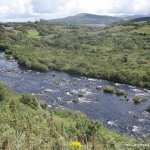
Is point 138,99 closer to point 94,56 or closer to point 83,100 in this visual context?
point 83,100

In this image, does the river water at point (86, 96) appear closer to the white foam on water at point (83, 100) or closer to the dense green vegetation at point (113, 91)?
the white foam on water at point (83, 100)

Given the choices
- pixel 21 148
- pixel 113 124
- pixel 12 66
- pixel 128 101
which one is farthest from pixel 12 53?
pixel 21 148

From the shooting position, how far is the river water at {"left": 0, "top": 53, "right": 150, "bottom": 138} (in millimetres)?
41531

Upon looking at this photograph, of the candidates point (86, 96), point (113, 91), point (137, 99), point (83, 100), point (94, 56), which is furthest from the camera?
point (94, 56)

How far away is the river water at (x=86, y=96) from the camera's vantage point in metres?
41.5

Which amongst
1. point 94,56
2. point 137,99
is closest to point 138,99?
point 137,99

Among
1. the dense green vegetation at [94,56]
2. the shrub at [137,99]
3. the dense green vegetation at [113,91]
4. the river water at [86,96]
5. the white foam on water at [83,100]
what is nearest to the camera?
the river water at [86,96]

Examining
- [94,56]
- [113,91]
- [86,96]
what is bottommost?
[94,56]

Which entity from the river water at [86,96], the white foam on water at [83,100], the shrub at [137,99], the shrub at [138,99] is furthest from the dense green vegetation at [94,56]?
the white foam on water at [83,100]

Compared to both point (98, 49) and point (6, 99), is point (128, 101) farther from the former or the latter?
point (98, 49)

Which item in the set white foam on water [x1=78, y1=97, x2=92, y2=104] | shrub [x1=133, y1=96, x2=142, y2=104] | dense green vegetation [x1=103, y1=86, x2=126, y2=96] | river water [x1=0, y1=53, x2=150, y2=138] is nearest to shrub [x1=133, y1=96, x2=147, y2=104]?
shrub [x1=133, y1=96, x2=142, y2=104]

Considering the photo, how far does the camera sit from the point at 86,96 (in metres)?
54.2

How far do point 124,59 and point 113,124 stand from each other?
55.0 meters

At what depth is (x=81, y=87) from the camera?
60500 mm
